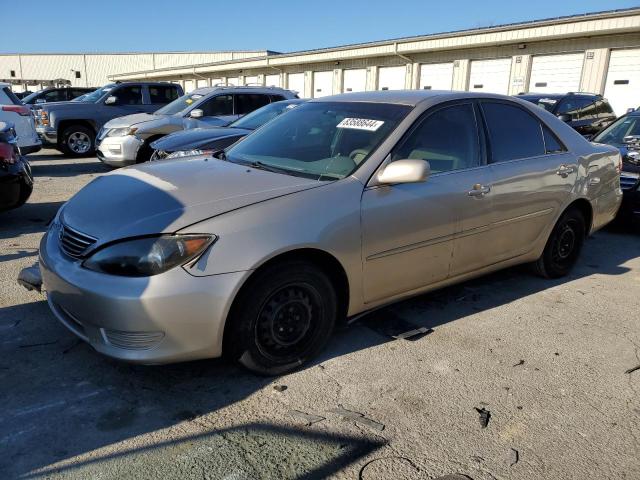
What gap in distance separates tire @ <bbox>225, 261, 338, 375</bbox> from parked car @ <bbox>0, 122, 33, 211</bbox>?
399cm

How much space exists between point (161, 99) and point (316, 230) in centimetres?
1180

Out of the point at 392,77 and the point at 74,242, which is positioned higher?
the point at 392,77

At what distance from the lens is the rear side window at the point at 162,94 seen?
1323cm

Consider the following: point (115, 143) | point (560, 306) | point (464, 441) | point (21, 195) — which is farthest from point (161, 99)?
point (464, 441)

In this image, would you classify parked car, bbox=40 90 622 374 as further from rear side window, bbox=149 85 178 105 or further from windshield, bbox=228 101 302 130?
rear side window, bbox=149 85 178 105

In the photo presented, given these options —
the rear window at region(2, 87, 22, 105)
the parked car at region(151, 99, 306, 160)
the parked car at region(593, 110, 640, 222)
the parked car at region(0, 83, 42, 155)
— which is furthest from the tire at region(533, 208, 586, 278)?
the rear window at region(2, 87, 22, 105)

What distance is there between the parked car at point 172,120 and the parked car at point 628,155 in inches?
253

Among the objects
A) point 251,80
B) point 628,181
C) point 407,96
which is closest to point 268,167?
point 407,96

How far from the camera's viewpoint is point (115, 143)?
932 cm

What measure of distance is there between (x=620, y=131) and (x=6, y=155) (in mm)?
7886

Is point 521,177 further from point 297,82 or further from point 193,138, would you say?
point 297,82

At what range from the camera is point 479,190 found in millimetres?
3707

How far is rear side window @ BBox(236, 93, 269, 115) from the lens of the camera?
34.2 ft

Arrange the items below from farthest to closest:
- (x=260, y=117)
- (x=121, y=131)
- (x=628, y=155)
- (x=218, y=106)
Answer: (x=218, y=106) < (x=121, y=131) < (x=260, y=117) < (x=628, y=155)
